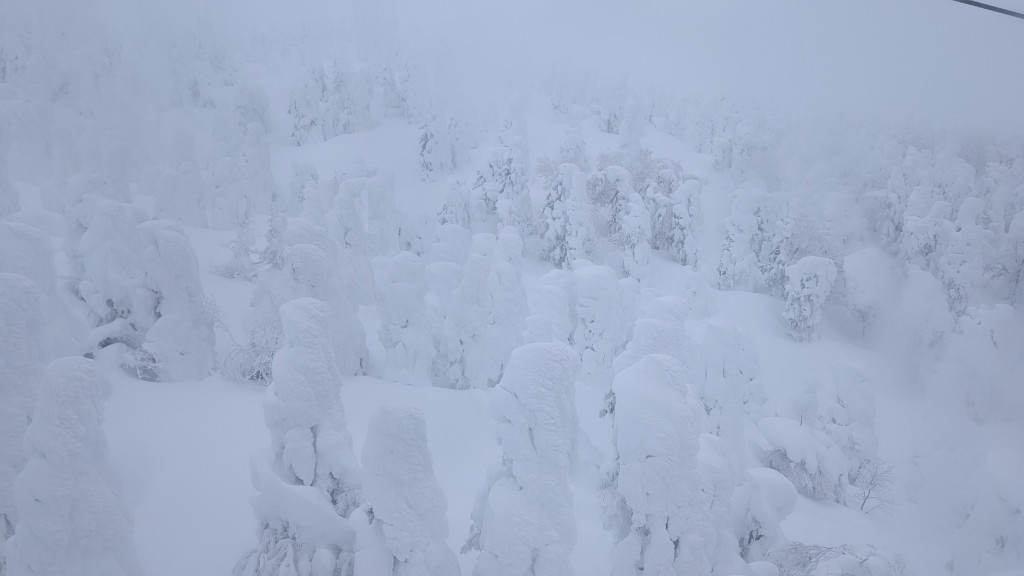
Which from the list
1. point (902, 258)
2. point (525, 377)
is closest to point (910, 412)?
point (902, 258)

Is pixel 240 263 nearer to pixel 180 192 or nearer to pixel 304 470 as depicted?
pixel 180 192

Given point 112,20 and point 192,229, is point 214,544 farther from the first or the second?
point 112,20

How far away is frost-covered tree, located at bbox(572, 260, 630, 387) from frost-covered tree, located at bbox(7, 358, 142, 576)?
1233cm

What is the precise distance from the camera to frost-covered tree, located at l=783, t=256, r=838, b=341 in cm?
2066

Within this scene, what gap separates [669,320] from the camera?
1223 cm

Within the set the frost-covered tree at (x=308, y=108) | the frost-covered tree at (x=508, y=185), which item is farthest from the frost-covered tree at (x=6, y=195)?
the frost-covered tree at (x=508, y=185)

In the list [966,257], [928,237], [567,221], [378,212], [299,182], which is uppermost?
[966,257]

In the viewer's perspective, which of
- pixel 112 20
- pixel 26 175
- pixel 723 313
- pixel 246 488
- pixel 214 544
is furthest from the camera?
pixel 723 313

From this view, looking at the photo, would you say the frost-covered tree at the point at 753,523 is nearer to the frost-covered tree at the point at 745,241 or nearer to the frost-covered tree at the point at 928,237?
the frost-covered tree at the point at 928,237

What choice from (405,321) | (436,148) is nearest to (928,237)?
(405,321)

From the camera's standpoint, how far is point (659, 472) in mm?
6484

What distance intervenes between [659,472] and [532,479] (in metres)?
1.53

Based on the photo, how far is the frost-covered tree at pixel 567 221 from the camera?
23.6 metres

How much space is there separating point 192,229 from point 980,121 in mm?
20585
